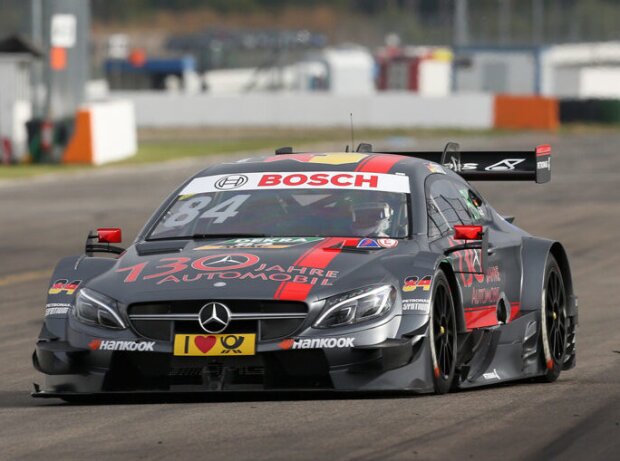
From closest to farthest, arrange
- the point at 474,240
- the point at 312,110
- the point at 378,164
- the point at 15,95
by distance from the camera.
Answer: the point at 474,240, the point at 378,164, the point at 15,95, the point at 312,110

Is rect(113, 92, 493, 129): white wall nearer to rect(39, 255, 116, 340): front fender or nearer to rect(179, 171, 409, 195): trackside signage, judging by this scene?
rect(179, 171, 409, 195): trackside signage

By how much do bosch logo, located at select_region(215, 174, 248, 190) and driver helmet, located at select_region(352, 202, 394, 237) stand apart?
2.28ft

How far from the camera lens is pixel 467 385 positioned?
8938mm

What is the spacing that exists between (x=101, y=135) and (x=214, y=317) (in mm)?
33785

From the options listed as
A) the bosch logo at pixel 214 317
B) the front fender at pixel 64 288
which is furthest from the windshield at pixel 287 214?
the bosch logo at pixel 214 317

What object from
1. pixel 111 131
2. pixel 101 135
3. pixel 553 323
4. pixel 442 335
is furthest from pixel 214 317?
pixel 111 131

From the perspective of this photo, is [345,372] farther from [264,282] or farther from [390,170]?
[390,170]

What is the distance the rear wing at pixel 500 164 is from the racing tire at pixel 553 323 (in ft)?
2.89

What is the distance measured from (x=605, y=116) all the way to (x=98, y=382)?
184 ft

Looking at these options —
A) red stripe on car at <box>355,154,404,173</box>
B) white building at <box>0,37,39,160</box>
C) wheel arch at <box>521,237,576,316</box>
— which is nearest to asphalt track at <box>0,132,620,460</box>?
wheel arch at <box>521,237,576,316</box>

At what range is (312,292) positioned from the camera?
26.7ft

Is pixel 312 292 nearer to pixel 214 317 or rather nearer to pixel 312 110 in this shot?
pixel 214 317

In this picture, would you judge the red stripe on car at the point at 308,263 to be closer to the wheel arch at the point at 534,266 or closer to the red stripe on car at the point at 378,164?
the red stripe on car at the point at 378,164

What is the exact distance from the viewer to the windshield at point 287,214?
29.8 feet
